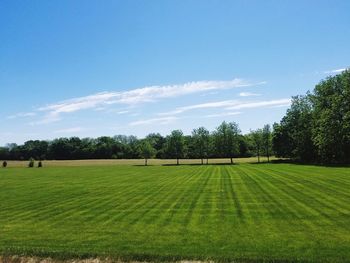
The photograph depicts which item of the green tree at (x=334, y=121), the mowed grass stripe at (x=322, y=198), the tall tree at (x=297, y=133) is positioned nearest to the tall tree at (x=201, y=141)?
the tall tree at (x=297, y=133)

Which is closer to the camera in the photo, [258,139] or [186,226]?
[186,226]

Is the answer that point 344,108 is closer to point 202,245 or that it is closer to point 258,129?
point 258,129

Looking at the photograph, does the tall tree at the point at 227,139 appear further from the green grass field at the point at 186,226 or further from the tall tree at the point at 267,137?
the green grass field at the point at 186,226

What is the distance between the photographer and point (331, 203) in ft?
80.7

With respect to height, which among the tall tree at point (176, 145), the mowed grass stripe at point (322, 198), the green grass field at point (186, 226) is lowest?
the green grass field at point (186, 226)

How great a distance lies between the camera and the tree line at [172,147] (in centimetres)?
13138

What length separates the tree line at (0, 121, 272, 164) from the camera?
131 meters

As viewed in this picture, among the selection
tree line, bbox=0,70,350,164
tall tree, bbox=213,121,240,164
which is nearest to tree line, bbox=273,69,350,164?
tree line, bbox=0,70,350,164

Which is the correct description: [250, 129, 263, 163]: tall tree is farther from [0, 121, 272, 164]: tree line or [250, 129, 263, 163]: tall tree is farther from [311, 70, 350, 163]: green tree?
[311, 70, 350, 163]: green tree

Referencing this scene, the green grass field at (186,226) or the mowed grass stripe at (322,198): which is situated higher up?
the mowed grass stripe at (322,198)

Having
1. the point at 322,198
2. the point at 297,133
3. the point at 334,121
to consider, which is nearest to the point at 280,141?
the point at 297,133

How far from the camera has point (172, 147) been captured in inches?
5335

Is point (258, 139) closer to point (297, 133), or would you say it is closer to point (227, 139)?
point (227, 139)

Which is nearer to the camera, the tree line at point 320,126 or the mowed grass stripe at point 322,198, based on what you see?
the mowed grass stripe at point 322,198
